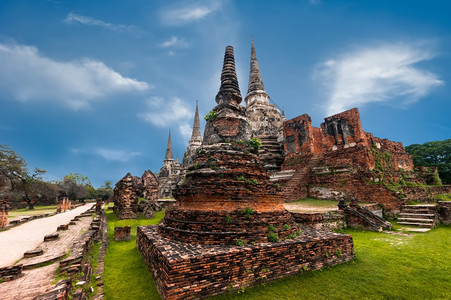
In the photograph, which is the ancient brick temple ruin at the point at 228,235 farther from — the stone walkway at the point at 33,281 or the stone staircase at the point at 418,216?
the stone staircase at the point at 418,216

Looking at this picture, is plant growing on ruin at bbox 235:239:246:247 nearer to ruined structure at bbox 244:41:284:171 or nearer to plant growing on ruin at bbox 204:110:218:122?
Answer: plant growing on ruin at bbox 204:110:218:122

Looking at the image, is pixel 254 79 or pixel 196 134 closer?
pixel 254 79

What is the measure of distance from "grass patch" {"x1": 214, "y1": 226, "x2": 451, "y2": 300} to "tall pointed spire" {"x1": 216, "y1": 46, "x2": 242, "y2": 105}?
6.00 metres

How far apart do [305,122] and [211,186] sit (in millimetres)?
13957

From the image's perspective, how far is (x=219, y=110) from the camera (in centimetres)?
794

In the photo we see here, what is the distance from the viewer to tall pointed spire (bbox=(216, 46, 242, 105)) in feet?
26.3

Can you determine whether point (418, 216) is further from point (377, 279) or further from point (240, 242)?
point (240, 242)

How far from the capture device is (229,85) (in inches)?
323

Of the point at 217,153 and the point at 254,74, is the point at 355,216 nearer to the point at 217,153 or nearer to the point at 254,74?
A: the point at 217,153

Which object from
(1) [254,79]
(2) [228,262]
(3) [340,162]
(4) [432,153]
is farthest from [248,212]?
(4) [432,153]

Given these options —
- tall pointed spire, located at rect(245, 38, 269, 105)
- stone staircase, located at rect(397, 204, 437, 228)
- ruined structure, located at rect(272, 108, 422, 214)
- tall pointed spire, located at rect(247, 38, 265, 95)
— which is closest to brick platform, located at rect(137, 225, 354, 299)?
ruined structure, located at rect(272, 108, 422, 214)

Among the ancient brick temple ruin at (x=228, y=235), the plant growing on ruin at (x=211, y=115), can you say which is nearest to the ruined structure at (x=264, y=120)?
the plant growing on ruin at (x=211, y=115)

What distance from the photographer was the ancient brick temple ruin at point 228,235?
13.3 feet

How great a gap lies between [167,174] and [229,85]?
99.4 feet
